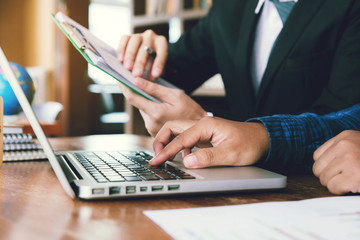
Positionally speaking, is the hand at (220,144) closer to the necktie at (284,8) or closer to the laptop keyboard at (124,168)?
the laptop keyboard at (124,168)

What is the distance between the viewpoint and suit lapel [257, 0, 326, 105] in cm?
117

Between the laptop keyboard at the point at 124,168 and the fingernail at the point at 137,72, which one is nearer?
the laptop keyboard at the point at 124,168

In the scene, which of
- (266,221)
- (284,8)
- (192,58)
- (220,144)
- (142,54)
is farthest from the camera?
(192,58)

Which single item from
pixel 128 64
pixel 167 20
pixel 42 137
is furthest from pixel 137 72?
pixel 167 20

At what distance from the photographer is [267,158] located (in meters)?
0.79

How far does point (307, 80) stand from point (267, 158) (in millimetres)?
542

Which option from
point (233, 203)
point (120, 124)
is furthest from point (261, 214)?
point (120, 124)

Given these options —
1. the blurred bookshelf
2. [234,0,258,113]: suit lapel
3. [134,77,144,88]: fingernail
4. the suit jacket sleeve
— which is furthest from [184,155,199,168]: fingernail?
the blurred bookshelf

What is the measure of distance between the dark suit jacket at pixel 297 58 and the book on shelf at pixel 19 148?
0.73 meters

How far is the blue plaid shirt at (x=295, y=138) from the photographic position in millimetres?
791

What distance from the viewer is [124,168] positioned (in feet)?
2.19

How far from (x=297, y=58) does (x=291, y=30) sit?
0.09 meters

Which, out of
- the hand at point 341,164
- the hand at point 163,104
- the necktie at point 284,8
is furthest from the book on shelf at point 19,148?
the necktie at point 284,8

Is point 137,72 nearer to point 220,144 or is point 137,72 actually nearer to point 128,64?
point 128,64
